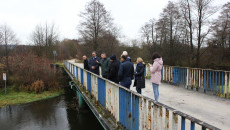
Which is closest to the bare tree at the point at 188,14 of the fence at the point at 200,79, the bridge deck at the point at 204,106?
the fence at the point at 200,79

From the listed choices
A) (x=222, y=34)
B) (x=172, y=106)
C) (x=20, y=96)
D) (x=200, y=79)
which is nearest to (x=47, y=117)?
(x=20, y=96)

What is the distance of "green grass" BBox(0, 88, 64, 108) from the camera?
13.8 m

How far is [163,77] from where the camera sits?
34.1ft

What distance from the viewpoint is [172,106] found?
560cm

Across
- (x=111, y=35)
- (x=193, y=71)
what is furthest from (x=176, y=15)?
(x=193, y=71)

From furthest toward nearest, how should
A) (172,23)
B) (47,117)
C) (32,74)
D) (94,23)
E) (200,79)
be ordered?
(94,23)
(172,23)
(32,74)
(47,117)
(200,79)

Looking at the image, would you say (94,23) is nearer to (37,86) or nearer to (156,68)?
(37,86)

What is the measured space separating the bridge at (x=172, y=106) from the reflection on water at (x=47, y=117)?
293 centimetres

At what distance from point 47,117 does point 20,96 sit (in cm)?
633

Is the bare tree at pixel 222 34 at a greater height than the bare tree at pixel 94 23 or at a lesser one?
lesser

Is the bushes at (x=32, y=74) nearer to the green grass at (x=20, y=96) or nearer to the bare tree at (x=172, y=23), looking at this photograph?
the green grass at (x=20, y=96)

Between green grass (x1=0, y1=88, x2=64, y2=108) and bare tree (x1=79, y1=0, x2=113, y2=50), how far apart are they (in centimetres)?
1335

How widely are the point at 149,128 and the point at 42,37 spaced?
3123 centimetres

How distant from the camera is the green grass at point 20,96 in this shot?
545 inches
